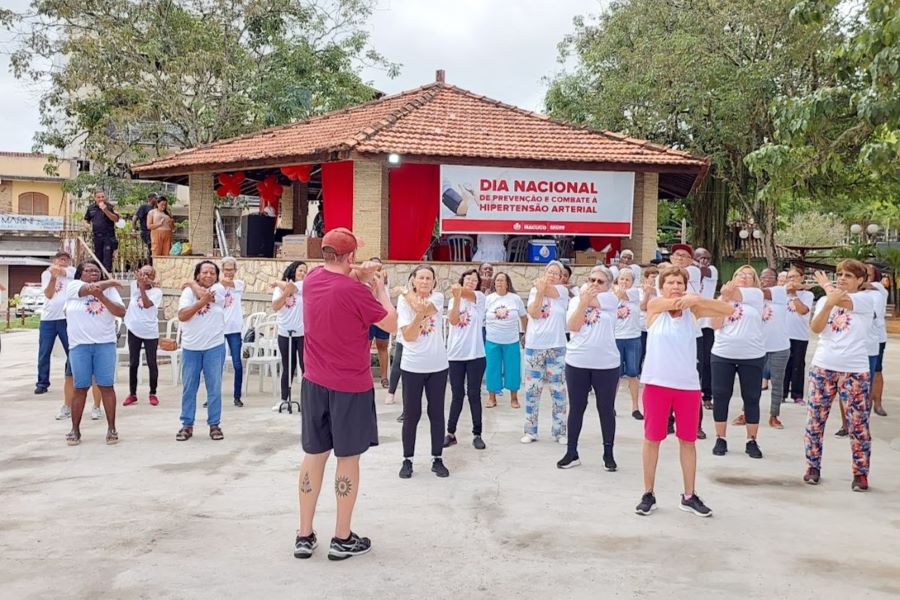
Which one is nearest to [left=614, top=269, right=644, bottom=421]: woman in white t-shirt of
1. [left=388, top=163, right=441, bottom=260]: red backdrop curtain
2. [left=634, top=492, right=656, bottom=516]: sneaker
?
[left=634, top=492, right=656, bottom=516]: sneaker

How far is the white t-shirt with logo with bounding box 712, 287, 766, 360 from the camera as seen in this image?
7152 mm

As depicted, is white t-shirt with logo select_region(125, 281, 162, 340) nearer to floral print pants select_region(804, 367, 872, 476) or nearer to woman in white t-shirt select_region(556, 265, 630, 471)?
woman in white t-shirt select_region(556, 265, 630, 471)

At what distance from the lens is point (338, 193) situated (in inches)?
582

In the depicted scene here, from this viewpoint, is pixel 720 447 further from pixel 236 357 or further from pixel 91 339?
pixel 236 357

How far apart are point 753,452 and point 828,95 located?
4031mm

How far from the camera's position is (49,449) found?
24.3ft

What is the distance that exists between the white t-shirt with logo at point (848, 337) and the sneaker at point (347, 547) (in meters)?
3.82

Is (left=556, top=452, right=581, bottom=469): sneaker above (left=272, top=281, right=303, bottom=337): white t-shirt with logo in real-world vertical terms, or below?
below

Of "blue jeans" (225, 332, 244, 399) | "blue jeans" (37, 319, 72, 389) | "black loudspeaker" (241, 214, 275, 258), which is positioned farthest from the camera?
"black loudspeaker" (241, 214, 275, 258)

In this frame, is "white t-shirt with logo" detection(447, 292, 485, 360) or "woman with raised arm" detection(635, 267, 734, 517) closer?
"woman with raised arm" detection(635, 267, 734, 517)

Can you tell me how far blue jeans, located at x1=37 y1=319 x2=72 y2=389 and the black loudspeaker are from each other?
5.62m

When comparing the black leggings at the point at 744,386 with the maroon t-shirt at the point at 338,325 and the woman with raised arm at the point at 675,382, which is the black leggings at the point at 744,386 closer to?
the woman with raised arm at the point at 675,382

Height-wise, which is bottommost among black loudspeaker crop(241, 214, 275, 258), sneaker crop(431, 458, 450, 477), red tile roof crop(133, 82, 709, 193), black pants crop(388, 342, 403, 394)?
sneaker crop(431, 458, 450, 477)

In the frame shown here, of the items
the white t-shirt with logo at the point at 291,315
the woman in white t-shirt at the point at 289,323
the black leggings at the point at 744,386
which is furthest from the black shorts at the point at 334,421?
the white t-shirt with logo at the point at 291,315
